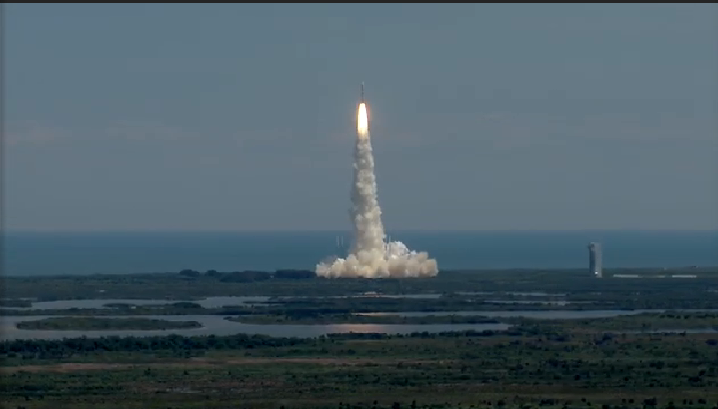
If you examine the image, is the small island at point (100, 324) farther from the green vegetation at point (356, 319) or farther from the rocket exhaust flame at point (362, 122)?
the rocket exhaust flame at point (362, 122)

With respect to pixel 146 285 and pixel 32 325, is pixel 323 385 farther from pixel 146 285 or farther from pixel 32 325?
pixel 146 285

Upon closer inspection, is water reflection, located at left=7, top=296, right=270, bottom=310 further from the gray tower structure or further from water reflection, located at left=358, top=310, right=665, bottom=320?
the gray tower structure

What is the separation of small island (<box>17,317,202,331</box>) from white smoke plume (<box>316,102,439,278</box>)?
33.4 metres

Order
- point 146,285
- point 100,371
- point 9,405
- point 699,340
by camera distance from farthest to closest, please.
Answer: point 146,285, point 699,340, point 100,371, point 9,405

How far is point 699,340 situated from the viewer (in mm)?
102062

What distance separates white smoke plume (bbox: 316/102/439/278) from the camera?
148m

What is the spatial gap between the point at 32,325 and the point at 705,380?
5065cm

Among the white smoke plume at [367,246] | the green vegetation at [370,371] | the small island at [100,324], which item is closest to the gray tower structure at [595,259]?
the white smoke plume at [367,246]

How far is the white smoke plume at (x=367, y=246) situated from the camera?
5807 inches

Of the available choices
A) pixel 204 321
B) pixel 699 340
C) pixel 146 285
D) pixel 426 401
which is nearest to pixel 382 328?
pixel 204 321

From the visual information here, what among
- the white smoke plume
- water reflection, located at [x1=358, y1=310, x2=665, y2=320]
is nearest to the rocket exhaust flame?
the white smoke plume

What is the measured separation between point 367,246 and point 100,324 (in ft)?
149

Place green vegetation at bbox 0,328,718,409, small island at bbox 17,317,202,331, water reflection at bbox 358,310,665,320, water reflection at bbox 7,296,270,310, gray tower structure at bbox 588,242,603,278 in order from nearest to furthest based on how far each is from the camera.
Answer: green vegetation at bbox 0,328,718,409, small island at bbox 17,317,202,331, water reflection at bbox 358,310,665,320, water reflection at bbox 7,296,270,310, gray tower structure at bbox 588,242,603,278

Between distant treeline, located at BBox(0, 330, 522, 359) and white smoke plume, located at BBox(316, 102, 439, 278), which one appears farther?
white smoke plume, located at BBox(316, 102, 439, 278)
